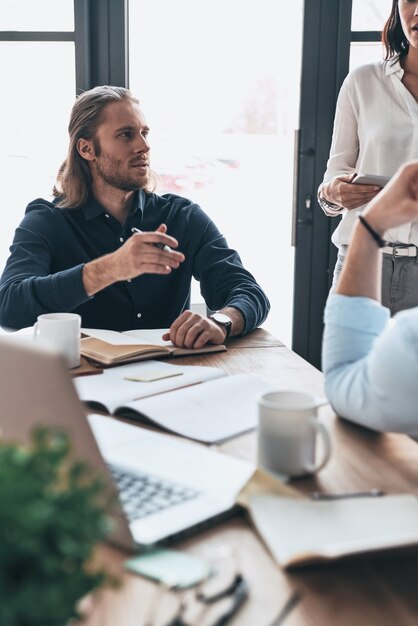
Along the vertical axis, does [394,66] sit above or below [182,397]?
above

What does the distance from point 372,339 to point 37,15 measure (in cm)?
251

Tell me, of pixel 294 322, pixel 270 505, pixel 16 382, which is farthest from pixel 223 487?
pixel 294 322

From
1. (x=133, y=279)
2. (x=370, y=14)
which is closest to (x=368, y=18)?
(x=370, y=14)

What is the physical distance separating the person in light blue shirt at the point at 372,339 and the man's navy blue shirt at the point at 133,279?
29.6 inches

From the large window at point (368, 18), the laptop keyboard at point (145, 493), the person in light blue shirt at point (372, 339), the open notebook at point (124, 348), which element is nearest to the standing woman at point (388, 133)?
the large window at point (368, 18)

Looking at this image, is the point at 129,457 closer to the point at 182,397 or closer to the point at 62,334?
the point at 182,397

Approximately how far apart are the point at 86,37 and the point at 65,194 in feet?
3.44

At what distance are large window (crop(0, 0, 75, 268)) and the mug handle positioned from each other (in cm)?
247

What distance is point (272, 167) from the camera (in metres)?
3.22

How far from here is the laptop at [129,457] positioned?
0.60 meters

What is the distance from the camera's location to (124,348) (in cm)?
158

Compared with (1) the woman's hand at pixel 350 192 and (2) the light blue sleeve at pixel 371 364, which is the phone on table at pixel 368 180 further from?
(2) the light blue sleeve at pixel 371 364

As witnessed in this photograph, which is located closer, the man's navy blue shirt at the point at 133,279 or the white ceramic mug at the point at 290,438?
the white ceramic mug at the point at 290,438

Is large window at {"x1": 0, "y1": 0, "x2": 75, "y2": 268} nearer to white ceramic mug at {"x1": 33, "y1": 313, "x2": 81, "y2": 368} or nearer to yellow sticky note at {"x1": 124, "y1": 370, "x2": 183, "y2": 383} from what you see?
white ceramic mug at {"x1": 33, "y1": 313, "x2": 81, "y2": 368}
